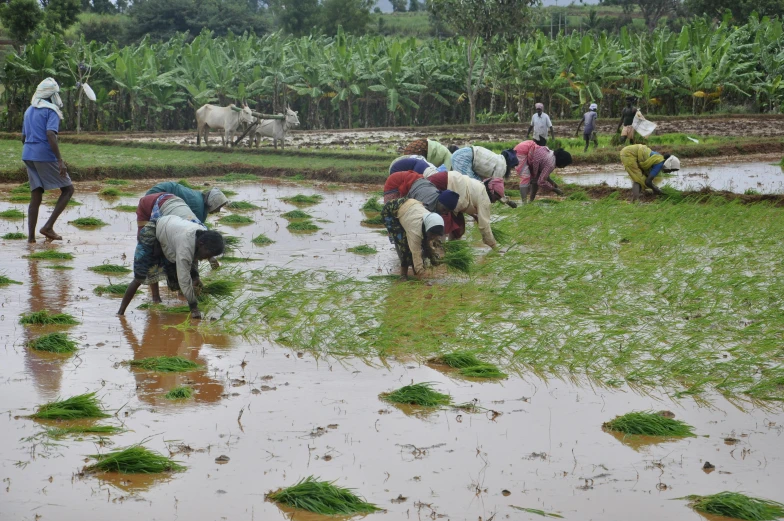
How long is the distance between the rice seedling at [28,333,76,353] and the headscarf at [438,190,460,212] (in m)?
3.73

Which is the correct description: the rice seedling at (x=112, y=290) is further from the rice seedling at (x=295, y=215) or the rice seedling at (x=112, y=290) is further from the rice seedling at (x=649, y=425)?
the rice seedling at (x=295, y=215)

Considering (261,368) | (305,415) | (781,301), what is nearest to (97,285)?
(261,368)

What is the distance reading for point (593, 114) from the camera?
20.7 metres

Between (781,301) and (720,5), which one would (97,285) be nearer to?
(781,301)

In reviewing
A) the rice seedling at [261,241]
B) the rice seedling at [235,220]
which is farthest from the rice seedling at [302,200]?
the rice seedling at [261,241]

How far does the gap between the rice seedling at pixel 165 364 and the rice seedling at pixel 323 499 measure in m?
2.04

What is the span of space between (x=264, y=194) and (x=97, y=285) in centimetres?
720

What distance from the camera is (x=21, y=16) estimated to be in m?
29.1

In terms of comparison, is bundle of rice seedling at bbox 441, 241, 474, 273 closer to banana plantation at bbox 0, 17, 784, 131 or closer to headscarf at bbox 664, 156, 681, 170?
headscarf at bbox 664, 156, 681, 170

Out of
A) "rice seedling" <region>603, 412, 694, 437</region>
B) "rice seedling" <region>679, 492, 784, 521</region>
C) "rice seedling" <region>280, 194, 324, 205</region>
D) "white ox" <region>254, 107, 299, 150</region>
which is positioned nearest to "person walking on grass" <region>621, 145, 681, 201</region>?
"rice seedling" <region>280, 194, 324, 205</region>

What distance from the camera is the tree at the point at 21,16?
94.6 ft

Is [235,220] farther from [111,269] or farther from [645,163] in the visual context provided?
[645,163]

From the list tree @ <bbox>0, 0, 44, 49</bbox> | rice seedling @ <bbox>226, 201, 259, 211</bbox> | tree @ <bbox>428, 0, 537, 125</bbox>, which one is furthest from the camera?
tree @ <bbox>0, 0, 44, 49</bbox>

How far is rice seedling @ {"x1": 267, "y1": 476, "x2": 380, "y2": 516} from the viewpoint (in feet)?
13.6
